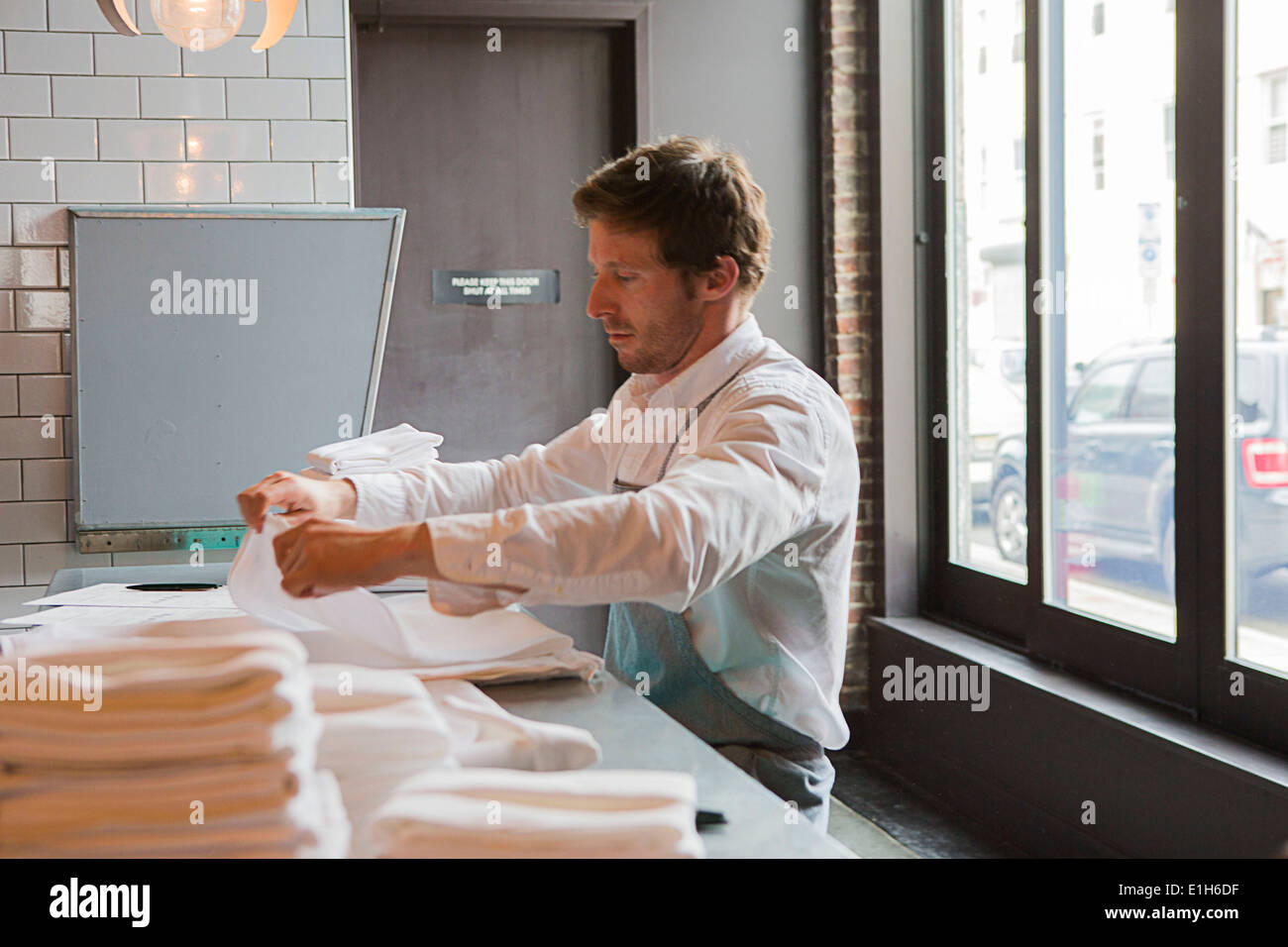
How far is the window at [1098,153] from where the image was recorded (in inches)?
129

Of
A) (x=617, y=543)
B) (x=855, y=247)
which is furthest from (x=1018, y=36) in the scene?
(x=617, y=543)

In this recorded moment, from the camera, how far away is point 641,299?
6.00 ft

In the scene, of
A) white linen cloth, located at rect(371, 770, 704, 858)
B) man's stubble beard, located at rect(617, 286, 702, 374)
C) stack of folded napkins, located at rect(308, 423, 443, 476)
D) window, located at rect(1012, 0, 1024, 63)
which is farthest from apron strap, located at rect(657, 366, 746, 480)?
window, located at rect(1012, 0, 1024, 63)

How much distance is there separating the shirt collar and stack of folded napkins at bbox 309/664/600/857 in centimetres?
69

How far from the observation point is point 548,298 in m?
4.11

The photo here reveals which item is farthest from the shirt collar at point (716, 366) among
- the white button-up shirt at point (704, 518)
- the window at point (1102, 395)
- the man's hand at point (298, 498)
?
the window at point (1102, 395)

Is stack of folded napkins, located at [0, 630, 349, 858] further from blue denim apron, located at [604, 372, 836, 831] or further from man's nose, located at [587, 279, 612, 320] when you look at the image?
man's nose, located at [587, 279, 612, 320]

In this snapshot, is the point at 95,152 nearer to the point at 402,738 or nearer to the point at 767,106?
the point at 767,106

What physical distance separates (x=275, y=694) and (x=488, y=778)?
166 mm

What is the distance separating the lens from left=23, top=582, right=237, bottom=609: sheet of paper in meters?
2.12

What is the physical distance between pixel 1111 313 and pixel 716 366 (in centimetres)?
183

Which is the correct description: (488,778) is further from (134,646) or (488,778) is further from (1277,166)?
(1277,166)

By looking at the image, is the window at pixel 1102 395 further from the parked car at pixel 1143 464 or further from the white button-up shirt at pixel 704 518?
the white button-up shirt at pixel 704 518
